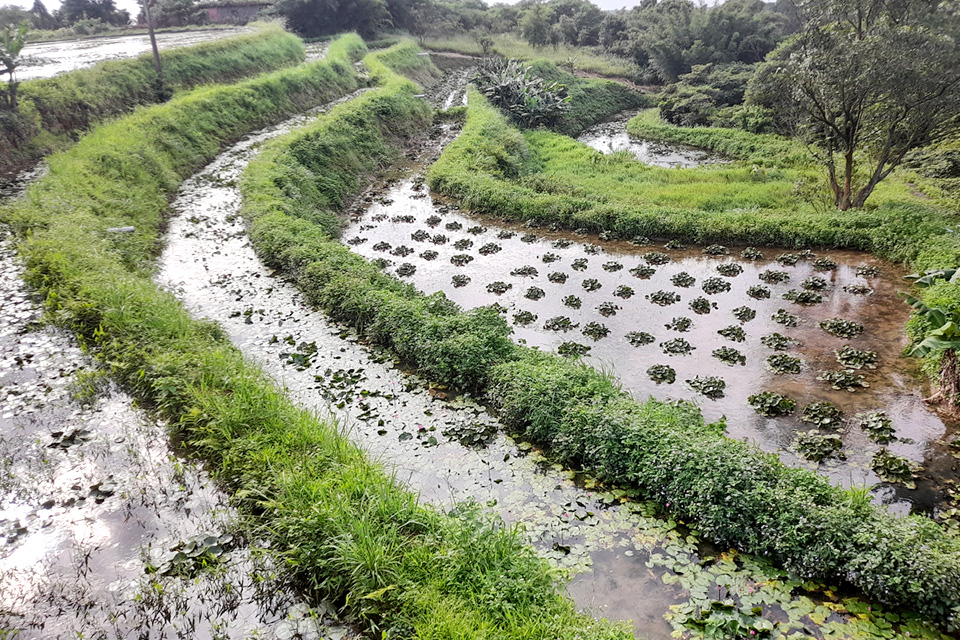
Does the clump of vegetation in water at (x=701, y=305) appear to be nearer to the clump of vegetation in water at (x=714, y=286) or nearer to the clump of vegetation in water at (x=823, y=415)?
the clump of vegetation in water at (x=714, y=286)

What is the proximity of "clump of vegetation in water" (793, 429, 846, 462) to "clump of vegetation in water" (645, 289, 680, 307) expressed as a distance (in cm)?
484

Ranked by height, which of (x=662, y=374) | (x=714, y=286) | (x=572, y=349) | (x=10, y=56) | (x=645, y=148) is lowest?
(x=662, y=374)

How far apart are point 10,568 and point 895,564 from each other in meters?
9.96

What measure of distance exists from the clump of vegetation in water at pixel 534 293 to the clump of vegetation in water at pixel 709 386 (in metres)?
4.49

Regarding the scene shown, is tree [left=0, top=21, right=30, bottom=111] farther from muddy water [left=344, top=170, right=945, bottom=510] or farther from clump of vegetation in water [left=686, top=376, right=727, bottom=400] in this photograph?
clump of vegetation in water [left=686, top=376, right=727, bottom=400]

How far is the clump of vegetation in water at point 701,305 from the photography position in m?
12.1

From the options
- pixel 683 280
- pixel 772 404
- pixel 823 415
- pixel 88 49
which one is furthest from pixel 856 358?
pixel 88 49

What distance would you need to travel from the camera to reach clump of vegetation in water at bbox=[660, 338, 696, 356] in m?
10.6

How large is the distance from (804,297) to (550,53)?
47421 mm

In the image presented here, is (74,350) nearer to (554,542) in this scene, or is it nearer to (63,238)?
(63,238)

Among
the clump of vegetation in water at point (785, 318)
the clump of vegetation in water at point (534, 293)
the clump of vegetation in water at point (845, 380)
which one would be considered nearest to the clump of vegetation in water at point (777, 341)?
the clump of vegetation in water at point (785, 318)

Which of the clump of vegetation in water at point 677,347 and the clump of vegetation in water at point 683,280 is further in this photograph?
the clump of vegetation in water at point 683,280

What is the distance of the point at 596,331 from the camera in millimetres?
11492

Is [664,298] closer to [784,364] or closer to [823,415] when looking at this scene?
[784,364]
